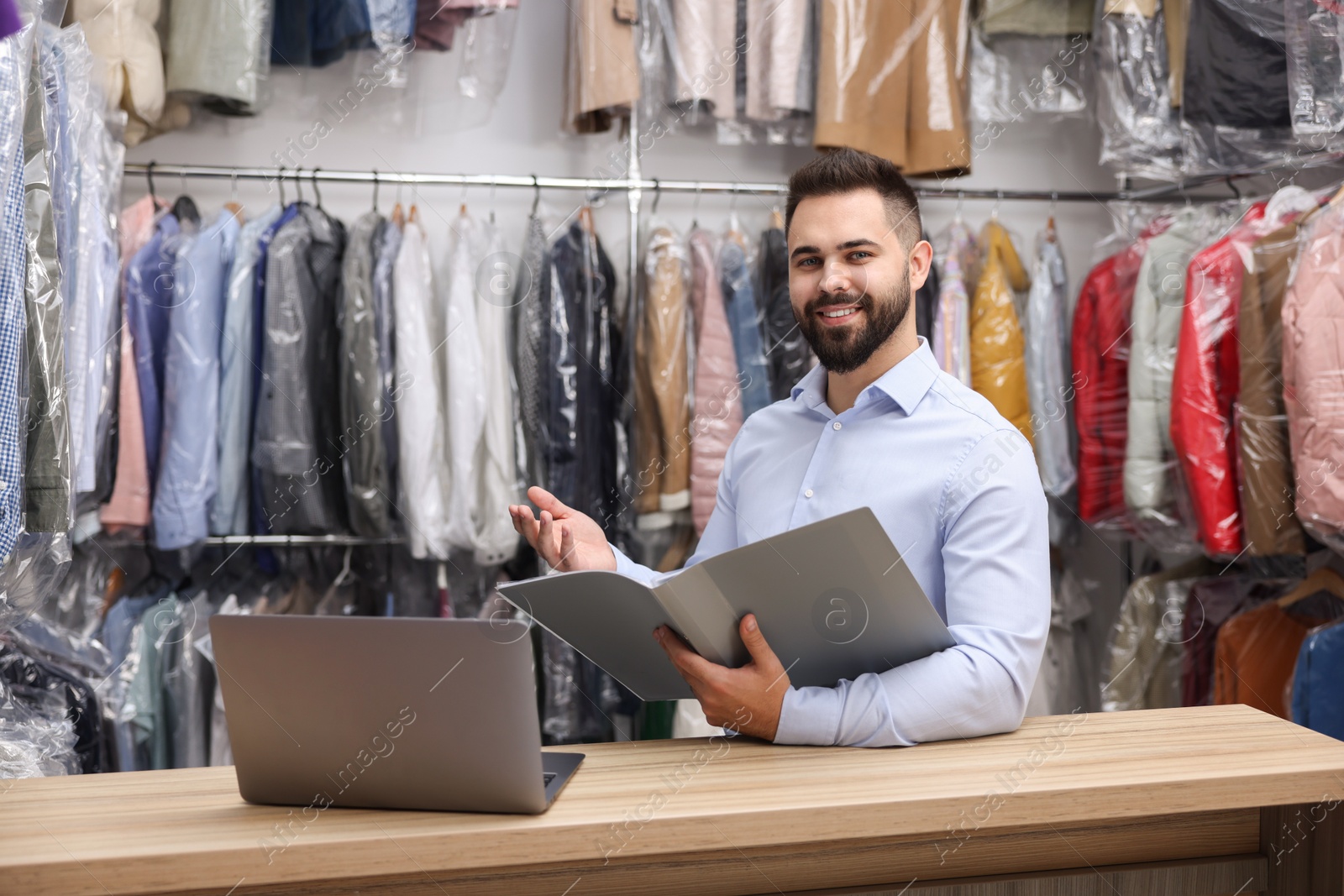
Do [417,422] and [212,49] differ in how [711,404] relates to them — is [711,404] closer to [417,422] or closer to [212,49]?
[417,422]

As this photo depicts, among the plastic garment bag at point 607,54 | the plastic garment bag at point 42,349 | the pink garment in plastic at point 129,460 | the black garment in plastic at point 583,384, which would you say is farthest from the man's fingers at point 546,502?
the plastic garment bag at point 607,54

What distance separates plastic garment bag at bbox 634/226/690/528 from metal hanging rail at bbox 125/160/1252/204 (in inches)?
11.3

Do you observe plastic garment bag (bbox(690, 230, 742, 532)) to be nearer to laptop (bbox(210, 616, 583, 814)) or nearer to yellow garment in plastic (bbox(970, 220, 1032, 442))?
yellow garment in plastic (bbox(970, 220, 1032, 442))

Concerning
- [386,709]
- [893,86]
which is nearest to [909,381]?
[386,709]

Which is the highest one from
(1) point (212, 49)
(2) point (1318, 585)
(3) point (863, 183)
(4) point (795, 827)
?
(1) point (212, 49)

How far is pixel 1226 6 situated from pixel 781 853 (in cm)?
227

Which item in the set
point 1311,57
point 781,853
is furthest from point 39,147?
point 1311,57

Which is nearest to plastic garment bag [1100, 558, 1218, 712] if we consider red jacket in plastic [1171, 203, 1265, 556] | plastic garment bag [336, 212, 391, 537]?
red jacket in plastic [1171, 203, 1265, 556]

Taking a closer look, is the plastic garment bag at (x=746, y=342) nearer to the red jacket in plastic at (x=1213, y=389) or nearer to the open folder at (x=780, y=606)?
the red jacket in plastic at (x=1213, y=389)

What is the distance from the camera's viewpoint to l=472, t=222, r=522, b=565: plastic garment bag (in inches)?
101

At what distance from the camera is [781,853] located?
1.01 meters

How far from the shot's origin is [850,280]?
1429mm

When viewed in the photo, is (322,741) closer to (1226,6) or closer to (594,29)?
(594,29)

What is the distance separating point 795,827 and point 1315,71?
2.02 meters
